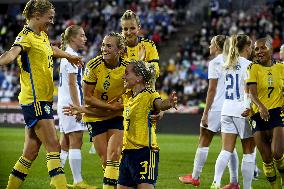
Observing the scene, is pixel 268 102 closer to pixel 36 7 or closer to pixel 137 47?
pixel 137 47

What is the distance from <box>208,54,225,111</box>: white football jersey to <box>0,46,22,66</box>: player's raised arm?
367cm

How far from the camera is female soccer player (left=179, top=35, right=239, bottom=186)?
34.3 ft

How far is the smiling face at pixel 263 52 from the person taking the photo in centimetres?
927

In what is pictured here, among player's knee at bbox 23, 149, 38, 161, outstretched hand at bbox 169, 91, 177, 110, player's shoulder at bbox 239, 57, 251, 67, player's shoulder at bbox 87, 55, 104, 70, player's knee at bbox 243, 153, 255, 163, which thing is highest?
player's shoulder at bbox 239, 57, 251, 67

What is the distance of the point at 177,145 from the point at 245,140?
1054 cm

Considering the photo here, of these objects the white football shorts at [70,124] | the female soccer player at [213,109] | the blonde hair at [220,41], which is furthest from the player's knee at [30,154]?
the blonde hair at [220,41]

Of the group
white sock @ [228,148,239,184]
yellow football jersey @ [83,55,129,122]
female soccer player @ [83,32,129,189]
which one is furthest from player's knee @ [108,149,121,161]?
white sock @ [228,148,239,184]

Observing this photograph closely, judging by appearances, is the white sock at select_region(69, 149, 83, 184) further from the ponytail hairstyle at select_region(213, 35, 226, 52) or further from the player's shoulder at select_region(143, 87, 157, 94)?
the player's shoulder at select_region(143, 87, 157, 94)

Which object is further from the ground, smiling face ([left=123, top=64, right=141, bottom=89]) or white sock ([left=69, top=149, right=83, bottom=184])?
smiling face ([left=123, top=64, right=141, bottom=89])

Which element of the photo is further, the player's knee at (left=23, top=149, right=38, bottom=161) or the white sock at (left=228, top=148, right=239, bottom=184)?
the white sock at (left=228, top=148, right=239, bottom=184)

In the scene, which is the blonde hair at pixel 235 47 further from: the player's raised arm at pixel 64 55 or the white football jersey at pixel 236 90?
the player's raised arm at pixel 64 55

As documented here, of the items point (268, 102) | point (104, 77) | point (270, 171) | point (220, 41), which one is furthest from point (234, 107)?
point (104, 77)

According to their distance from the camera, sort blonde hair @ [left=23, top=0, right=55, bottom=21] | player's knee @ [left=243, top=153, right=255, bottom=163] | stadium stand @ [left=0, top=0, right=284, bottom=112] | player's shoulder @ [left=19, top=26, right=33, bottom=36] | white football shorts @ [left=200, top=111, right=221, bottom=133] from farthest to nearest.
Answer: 1. stadium stand @ [left=0, top=0, right=284, bottom=112]
2. white football shorts @ [left=200, top=111, right=221, bottom=133]
3. player's knee @ [left=243, top=153, right=255, bottom=163]
4. blonde hair @ [left=23, top=0, right=55, bottom=21]
5. player's shoulder @ [left=19, top=26, right=33, bottom=36]

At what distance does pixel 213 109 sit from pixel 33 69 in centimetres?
393
